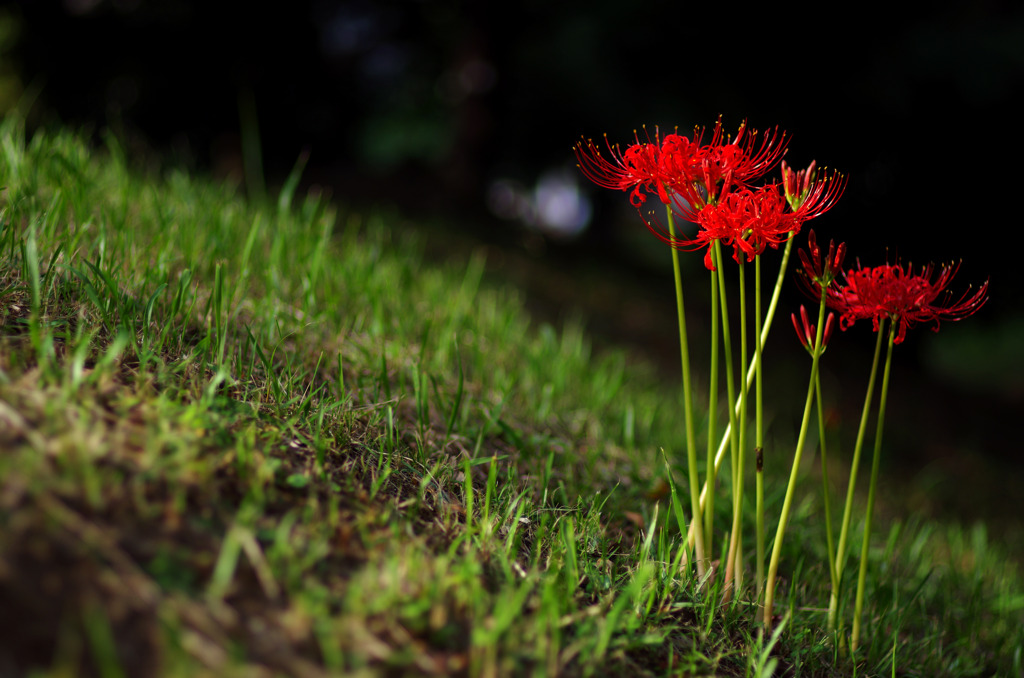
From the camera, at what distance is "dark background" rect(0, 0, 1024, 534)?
538cm

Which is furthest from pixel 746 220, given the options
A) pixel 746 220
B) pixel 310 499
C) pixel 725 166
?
pixel 310 499

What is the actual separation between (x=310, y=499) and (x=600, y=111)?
19.7 ft

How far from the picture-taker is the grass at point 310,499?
3.36 feet

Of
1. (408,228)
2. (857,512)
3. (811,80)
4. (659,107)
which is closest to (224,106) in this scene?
(408,228)

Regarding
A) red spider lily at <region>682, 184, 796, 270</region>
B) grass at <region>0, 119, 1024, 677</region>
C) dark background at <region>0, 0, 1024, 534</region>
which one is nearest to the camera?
grass at <region>0, 119, 1024, 677</region>

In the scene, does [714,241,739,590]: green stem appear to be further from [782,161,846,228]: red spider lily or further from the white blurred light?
the white blurred light

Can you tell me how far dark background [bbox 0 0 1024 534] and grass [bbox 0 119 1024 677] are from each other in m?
1.18

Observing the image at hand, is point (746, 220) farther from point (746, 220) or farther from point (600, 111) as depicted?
point (600, 111)

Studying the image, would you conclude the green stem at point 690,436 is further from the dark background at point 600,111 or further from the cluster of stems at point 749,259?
the dark background at point 600,111

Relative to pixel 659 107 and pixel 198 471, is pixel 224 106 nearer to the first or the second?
pixel 659 107

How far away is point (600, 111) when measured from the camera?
651 cm

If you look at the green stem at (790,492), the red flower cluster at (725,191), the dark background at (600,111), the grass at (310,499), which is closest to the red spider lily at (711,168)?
the red flower cluster at (725,191)

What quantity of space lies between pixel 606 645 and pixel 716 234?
3.11 feet

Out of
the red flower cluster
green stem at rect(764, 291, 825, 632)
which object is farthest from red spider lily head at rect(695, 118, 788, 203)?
green stem at rect(764, 291, 825, 632)
